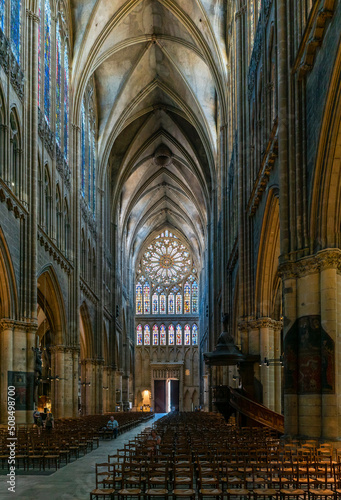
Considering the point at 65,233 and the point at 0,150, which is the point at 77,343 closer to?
the point at 65,233

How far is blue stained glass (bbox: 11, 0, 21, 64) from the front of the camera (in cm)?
2789

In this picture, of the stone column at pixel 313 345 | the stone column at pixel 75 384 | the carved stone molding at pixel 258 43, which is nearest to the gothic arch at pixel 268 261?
the stone column at pixel 313 345

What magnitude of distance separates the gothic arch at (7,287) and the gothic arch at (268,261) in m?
10.3

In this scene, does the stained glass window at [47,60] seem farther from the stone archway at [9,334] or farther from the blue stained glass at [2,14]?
the stone archway at [9,334]

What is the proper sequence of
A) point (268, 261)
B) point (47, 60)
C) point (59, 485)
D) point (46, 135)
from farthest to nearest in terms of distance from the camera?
1. point (47, 60)
2. point (46, 135)
3. point (268, 261)
4. point (59, 485)

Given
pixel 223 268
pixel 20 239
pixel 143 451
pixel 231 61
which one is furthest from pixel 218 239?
pixel 143 451

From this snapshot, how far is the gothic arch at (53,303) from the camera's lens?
112 ft

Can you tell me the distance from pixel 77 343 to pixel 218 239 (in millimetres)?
16371

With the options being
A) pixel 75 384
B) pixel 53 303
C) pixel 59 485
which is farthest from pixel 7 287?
pixel 75 384

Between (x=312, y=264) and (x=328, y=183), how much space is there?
2.31 m

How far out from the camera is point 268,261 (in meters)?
26.2

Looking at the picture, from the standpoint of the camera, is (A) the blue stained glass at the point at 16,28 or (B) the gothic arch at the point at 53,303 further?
(B) the gothic arch at the point at 53,303

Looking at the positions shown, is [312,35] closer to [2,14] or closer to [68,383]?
[2,14]

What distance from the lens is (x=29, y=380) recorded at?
1083 inches
